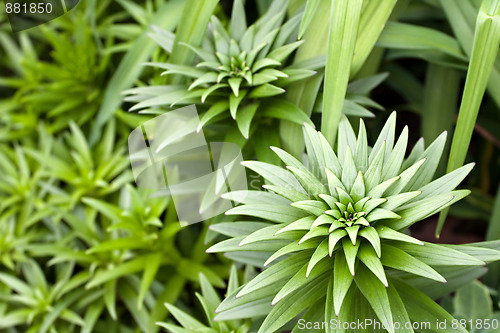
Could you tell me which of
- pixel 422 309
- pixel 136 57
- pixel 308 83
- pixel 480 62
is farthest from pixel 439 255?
pixel 136 57

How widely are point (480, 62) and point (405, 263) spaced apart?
1.39 feet

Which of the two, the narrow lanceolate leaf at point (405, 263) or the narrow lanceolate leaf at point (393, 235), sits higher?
the narrow lanceolate leaf at point (393, 235)

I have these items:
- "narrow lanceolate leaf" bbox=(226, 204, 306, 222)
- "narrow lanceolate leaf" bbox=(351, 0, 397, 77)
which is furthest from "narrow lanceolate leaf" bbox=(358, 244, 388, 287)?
"narrow lanceolate leaf" bbox=(351, 0, 397, 77)

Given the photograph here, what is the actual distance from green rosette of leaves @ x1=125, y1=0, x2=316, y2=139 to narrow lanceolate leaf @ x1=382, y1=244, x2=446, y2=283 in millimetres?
340

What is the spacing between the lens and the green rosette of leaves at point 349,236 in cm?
72

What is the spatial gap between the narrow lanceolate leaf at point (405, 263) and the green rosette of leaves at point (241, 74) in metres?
0.34

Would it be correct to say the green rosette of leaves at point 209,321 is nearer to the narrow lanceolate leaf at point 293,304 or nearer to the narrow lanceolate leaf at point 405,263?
the narrow lanceolate leaf at point 293,304

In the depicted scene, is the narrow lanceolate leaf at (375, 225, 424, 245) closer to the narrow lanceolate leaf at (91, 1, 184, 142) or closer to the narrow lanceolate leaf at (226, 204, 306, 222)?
the narrow lanceolate leaf at (226, 204, 306, 222)

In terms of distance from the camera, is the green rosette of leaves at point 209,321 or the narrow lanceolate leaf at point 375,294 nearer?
the narrow lanceolate leaf at point 375,294

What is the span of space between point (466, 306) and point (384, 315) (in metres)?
0.48

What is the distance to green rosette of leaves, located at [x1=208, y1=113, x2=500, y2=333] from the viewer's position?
72 centimetres

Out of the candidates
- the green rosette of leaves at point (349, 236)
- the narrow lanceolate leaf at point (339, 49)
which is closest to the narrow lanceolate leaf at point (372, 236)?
the green rosette of leaves at point (349, 236)

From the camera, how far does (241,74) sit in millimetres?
993

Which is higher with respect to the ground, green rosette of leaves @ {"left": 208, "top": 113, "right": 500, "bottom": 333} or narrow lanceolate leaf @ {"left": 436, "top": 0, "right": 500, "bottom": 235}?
narrow lanceolate leaf @ {"left": 436, "top": 0, "right": 500, "bottom": 235}
